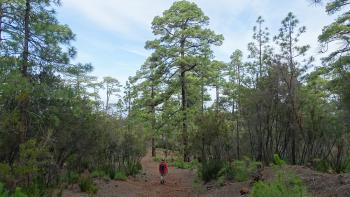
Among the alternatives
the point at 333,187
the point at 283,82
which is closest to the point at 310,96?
the point at 283,82

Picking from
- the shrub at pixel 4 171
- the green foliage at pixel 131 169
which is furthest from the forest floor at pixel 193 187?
the shrub at pixel 4 171

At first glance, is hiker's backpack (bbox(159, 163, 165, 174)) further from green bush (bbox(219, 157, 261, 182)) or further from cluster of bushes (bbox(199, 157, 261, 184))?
green bush (bbox(219, 157, 261, 182))

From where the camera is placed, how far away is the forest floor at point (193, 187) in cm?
991

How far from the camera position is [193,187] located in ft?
53.3

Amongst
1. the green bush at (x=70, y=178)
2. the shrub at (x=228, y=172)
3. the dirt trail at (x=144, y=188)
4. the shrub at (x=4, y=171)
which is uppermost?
the shrub at (x=4, y=171)

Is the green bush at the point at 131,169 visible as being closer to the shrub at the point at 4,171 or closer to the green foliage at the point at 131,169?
the green foliage at the point at 131,169

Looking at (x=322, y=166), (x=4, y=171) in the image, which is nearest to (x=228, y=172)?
(x=322, y=166)

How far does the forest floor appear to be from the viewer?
9906mm

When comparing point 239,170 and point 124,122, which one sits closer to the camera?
point 239,170

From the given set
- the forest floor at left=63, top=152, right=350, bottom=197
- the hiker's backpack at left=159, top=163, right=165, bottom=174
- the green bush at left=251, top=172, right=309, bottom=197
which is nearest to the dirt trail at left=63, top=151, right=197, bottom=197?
the forest floor at left=63, top=152, right=350, bottom=197

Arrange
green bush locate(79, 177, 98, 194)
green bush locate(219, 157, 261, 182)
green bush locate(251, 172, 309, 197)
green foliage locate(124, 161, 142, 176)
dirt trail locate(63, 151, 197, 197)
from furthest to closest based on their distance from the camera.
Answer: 1. green foliage locate(124, 161, 142, 176)
2. dirt trail locate(63, 151, 197, 197)
3. green bush locate(79, 177, 98, 194)
4. green bush locate(219, 157, 261, 182)
5. green bush locate(251, 172, 309, 197)

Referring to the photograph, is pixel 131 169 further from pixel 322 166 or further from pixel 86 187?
pixel 322 166

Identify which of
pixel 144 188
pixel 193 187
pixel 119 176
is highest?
pixel 119 176

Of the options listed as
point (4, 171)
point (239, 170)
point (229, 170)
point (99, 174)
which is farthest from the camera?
point (99, 174)
